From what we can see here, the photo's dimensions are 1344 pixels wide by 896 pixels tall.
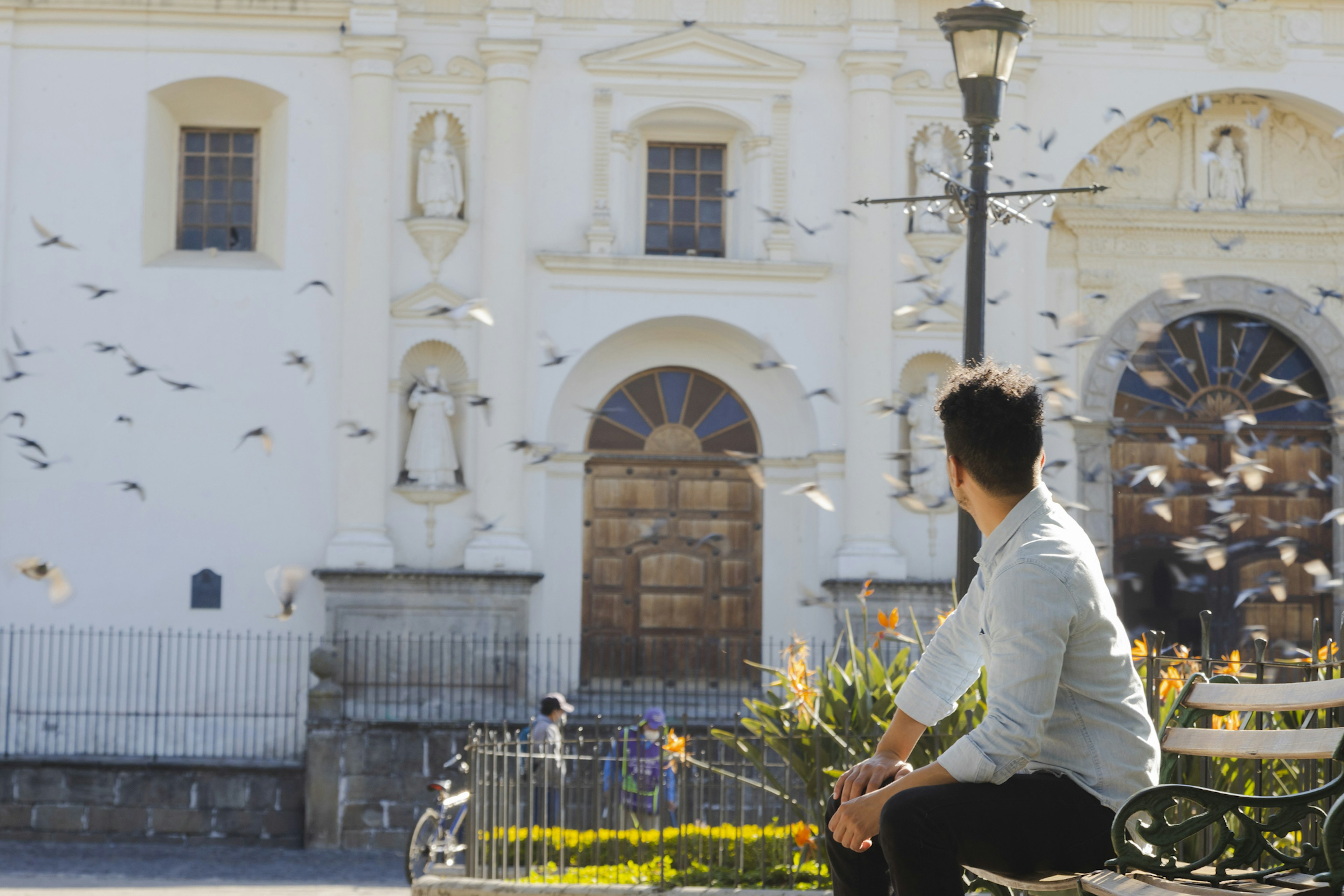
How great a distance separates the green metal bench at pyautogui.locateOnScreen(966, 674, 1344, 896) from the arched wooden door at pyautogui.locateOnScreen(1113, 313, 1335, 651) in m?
15.9

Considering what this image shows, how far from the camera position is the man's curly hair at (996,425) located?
3363 mm

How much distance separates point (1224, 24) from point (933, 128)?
377 centimetres

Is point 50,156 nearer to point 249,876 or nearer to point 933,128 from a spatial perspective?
point 249,876

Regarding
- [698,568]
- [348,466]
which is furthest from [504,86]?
[698,568]

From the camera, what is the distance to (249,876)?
13859 mm

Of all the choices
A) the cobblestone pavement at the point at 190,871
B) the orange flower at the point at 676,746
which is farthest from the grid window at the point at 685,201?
the orange flower at the point at 676,746

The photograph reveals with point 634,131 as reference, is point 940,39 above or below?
above

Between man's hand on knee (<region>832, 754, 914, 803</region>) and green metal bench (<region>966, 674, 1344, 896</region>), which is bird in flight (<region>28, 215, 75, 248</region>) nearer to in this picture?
man's hand on knee (<region>832, 754, 914, 803</region>)

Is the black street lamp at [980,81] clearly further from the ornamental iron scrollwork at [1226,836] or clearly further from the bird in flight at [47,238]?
the bird in flight at [47,238]

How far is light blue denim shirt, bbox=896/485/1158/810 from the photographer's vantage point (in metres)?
3.17

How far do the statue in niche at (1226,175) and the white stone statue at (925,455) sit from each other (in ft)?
14.3

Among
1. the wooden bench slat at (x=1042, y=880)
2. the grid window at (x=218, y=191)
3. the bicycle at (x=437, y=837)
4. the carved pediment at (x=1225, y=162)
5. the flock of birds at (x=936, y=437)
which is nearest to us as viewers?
the wooden bench slat at (x=1042, y=880)

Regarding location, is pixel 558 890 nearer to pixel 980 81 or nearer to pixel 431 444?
pixel 980 81

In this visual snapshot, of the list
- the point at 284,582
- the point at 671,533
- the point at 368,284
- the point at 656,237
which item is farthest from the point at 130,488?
the point at 656,237
